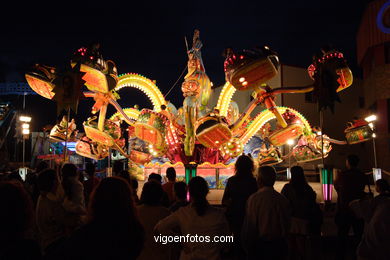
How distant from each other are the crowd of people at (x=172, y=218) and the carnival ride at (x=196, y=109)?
3.11 m

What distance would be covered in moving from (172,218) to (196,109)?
917 cm

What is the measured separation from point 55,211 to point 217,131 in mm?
7063

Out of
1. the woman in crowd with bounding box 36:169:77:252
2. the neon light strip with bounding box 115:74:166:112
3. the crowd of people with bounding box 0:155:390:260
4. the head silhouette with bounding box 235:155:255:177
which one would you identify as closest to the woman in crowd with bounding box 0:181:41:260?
the crowd of people with bounding box 0:155:390:260

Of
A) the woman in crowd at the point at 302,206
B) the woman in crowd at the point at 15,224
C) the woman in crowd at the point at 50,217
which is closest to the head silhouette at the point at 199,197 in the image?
the woman in crowd at the point at 15,224

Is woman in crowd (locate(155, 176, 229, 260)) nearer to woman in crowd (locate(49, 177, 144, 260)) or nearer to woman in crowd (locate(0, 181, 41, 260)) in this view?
woman in crowd (locate(49, 177, 144, 260))

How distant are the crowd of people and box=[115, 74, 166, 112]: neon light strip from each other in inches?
272

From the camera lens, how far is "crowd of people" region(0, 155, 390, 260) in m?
1.86

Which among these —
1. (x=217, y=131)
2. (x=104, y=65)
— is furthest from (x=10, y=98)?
(x=217, y=131)

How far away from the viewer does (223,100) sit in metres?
12.8

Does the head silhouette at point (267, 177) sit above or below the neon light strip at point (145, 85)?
below

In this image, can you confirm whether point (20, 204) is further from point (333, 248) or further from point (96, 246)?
point (333, 248)

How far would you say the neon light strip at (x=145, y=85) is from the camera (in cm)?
1173

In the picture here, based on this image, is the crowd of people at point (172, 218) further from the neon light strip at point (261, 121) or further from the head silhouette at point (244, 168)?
the neon light strip at point (261, 121)

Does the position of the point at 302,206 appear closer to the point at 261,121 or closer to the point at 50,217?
the point at 50,217
